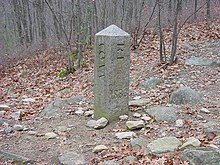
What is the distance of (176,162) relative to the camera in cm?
337

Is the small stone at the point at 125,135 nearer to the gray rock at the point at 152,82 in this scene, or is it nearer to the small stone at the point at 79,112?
the small stone at the point at 79,112

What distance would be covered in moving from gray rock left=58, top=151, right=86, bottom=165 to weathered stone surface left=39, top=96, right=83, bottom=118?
1.99 meters

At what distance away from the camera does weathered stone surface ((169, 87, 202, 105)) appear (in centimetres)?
548

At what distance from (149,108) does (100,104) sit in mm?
927

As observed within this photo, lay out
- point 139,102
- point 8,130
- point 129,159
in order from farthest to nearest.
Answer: point 139,102 → point 8,130 → point 129,159

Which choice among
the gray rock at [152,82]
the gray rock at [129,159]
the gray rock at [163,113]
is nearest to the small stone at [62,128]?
the gray rock at [163,113]

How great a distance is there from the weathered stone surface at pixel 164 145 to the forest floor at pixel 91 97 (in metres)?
0.14

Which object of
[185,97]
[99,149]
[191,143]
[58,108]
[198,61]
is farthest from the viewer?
[198,61]

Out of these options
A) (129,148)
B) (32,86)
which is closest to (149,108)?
(129,148)

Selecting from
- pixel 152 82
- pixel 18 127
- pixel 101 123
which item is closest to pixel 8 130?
pixel 18 127

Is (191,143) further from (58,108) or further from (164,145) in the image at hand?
(58,108)

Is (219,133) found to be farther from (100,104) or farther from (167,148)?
(100,104)

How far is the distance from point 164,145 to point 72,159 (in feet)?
4.03

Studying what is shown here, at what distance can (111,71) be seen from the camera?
482 cm
